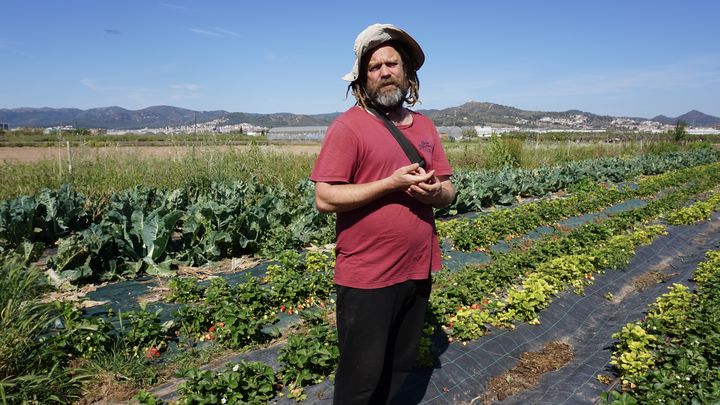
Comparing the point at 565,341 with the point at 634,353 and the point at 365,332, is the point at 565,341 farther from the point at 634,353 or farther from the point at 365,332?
the point at 365,332

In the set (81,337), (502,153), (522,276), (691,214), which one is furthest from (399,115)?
(502,153)

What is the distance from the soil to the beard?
2434 mm

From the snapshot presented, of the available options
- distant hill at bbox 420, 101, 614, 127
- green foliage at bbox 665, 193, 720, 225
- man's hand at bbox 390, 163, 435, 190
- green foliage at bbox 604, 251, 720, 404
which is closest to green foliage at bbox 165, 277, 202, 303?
man's hand at bbox 390, 163, 435, 190

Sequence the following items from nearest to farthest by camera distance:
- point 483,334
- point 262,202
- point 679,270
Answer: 1. point 483,334
2. point 679,270
3. point 262,202

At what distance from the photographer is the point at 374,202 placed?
7.45ft

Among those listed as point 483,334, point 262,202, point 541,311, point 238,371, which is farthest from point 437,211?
point 238,371

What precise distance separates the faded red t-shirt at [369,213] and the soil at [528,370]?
71.1 inches

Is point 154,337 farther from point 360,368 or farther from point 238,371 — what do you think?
point 360,368

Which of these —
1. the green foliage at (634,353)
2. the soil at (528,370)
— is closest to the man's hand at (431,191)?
the soil at (528,370)

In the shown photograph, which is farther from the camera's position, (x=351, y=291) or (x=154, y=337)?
(x=154, y=337)

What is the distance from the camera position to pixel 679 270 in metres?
6.88

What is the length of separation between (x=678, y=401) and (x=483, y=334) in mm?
1609

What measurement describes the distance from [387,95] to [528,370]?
2912 millimetres

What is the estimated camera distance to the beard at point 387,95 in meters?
2.32
